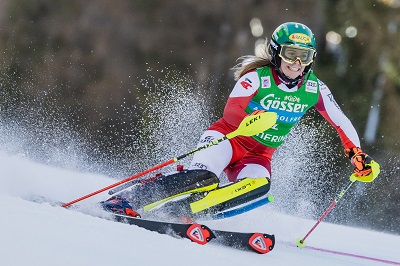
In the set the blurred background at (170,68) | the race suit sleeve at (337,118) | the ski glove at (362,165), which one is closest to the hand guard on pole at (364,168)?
the ski glove at (362,165)

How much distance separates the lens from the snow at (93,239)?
3.49 m

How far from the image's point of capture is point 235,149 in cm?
589

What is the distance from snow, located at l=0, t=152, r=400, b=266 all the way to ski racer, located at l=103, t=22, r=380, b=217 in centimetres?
38

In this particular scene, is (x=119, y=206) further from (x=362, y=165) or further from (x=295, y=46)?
(x=362, y=165)

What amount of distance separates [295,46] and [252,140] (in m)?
0.76

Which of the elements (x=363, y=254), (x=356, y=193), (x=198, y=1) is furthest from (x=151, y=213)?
(x=198, y=1)

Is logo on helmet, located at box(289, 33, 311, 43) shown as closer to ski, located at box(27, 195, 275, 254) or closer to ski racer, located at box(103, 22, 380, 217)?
ski racer, located at box(103, 22, 380, 217)

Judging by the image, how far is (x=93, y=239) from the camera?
3.75 metres

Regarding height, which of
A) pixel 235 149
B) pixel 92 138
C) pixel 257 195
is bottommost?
pixel 257 195

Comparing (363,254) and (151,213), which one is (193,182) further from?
(363,254)

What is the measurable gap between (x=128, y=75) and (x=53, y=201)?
1364cm

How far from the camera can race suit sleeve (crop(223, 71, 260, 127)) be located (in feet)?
18.5

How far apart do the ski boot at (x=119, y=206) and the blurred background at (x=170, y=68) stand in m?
8.61

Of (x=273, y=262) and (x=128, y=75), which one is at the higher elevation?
(x=128, y=75)
